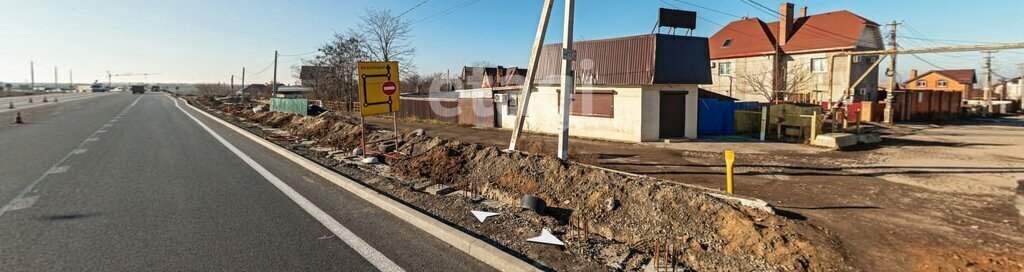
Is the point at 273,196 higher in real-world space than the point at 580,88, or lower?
lower

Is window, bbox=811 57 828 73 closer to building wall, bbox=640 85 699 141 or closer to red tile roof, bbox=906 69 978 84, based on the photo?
building wall, bbox=640 85 699 141

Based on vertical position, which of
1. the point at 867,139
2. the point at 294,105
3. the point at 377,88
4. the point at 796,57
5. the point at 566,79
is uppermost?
the point at 796,57

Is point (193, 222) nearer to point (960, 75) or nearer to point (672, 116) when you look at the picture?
point (672, 116)

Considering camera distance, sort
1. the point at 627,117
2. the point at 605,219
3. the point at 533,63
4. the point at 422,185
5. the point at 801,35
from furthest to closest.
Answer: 1. the point at 801,35
2. the point at 627,117
3. the point at 533,63
4. the point at 422,185
5. the point at 605,219

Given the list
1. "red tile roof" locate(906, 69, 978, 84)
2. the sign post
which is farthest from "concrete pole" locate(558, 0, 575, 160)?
"red tile roof" locate(906, 69, 978, 84)

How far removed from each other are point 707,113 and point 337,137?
14.3 meters

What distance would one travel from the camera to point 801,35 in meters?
38.2

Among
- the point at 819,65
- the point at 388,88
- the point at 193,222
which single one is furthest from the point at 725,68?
the point at 193,222

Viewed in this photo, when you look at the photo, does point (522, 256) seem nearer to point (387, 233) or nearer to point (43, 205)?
point (387, 233)

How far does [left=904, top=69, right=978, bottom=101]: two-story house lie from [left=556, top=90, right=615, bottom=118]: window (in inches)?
2961

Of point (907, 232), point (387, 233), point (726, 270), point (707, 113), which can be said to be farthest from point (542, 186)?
point (707, 113)

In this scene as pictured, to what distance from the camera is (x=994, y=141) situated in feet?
59.3

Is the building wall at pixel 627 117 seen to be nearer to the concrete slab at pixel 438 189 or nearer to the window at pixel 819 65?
the concrete slab at pixel 438 189

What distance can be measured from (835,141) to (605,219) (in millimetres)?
12550
